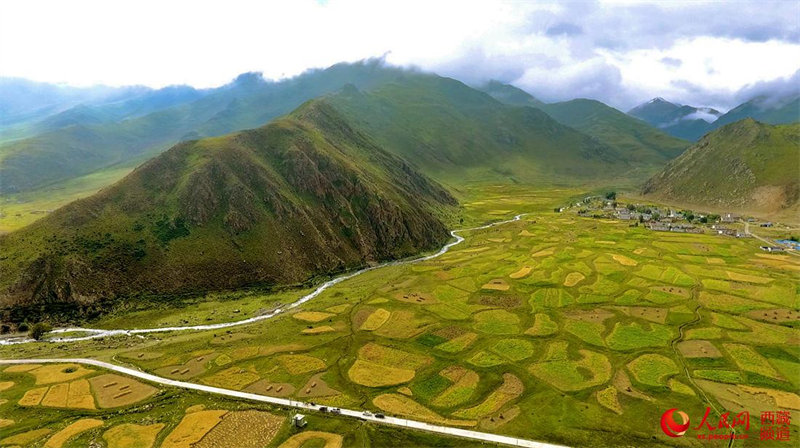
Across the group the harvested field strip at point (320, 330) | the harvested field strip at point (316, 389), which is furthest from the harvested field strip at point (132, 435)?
the harvested field strip at point (320, 330)

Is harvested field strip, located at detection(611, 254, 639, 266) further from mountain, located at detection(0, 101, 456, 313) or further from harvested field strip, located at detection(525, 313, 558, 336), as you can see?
mountain, located at detection(0, 101, 456, 313)

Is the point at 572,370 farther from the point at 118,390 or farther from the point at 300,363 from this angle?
the point at 118,390

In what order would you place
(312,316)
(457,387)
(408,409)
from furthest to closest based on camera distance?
(312,316) → (457,387) → (408,409)

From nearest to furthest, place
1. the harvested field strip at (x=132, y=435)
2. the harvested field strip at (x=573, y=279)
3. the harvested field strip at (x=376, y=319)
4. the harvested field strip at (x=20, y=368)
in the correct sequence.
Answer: the harvested field strip at (x=132, y=435) → the harvested field strip at (x=20, y=368) → the harvested field strip at (x=376, y=319) → the harvested field strip at (x=573, y=279)

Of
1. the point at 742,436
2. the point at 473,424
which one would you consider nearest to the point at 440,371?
the point at 473,424

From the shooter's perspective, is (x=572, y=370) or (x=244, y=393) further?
(x=572, y=370)

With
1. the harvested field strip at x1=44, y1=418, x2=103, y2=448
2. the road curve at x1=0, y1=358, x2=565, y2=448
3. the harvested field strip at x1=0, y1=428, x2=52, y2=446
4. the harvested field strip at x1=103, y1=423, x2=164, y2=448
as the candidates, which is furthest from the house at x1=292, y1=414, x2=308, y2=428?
the harvested field strip at x1=0, y1=428, x2=52, y2=446

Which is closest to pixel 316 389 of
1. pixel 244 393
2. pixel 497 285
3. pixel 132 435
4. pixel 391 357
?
pixel 244 393

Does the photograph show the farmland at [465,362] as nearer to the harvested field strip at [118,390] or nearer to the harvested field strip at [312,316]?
the harvested field strip at [118,390]
